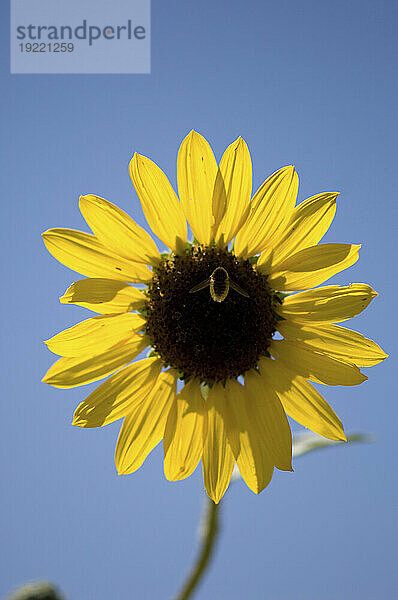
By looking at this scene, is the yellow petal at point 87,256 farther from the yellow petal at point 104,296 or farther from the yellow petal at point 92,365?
the yellow petal at point 92,365

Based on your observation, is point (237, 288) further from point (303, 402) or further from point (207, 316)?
point (303, 402)

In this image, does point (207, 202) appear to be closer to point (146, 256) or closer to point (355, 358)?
point (146, 256)

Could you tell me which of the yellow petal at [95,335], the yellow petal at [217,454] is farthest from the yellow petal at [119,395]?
the yellow petal at [217,454]

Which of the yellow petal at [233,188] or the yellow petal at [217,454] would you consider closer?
the yellow petal at [233,188]

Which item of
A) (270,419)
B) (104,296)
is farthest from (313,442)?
(104,296)

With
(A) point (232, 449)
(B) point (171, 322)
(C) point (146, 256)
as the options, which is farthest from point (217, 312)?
(A) point (232, 449)

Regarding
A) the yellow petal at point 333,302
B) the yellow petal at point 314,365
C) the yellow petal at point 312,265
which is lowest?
the yellow petal at point 314,365

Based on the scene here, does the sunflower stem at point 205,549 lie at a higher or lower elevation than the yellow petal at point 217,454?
lower
